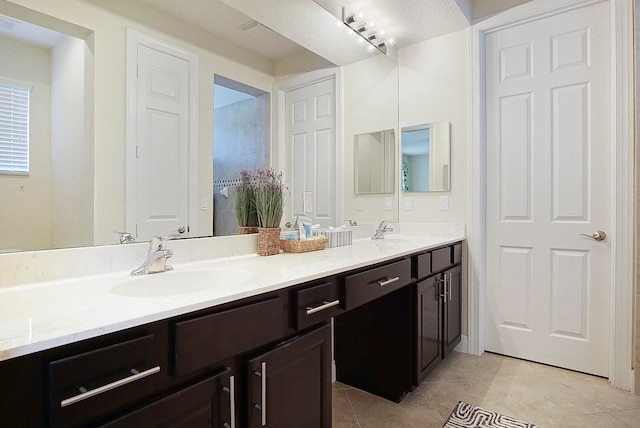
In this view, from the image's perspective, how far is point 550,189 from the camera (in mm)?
2340

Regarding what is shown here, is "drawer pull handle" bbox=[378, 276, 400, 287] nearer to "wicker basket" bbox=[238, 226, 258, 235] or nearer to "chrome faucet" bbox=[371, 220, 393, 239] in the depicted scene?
"wicker basket" bbox=[238, 226, 258, 235]

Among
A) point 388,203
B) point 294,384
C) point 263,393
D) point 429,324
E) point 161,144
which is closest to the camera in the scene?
point 263,393

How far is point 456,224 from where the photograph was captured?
262cm

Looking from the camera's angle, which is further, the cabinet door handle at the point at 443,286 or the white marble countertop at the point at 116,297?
the cabinet door handle at the point at 443,286

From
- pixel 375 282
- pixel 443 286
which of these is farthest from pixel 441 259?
pixel 375 282

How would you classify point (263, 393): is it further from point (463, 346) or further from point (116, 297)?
point (463, 346)

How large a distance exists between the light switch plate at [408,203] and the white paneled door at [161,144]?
6.09 feet

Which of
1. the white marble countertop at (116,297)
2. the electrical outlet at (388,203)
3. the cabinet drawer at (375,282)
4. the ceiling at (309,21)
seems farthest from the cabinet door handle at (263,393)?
the electrical outlet at (388,203)

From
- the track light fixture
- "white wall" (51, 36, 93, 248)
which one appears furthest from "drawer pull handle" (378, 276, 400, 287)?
the track light fixture

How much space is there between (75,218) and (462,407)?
197 centimetres

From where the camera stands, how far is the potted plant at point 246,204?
66.3 inches

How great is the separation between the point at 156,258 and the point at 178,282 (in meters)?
0.11

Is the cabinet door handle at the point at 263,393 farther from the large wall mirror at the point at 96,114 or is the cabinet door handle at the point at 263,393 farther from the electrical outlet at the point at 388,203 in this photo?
the electrical outlet at the point at 388,203

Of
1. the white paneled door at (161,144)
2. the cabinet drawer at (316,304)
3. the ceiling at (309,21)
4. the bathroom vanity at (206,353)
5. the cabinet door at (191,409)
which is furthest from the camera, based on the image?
the ceiling at (309,21)
